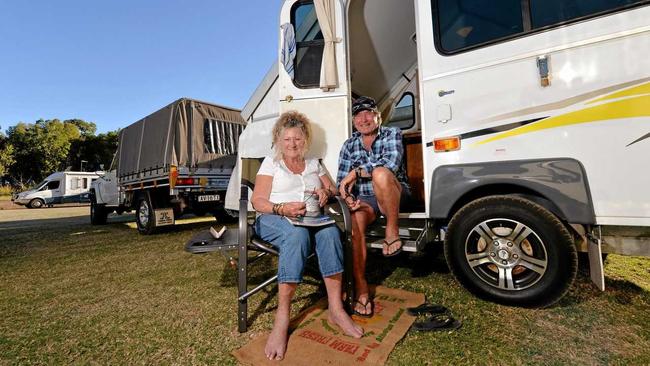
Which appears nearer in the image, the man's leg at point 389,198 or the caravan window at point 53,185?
the man's leg at point 389,198

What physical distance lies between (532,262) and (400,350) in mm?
1101

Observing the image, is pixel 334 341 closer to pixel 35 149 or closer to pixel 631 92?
pixel 631 92

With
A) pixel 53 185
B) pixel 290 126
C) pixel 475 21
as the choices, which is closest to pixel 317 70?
pixel 290 126

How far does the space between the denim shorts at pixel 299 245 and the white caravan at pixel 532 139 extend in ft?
2.30

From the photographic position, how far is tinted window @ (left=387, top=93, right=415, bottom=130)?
16.4ft

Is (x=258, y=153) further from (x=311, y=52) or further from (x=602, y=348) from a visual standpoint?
(x=602, y=348)

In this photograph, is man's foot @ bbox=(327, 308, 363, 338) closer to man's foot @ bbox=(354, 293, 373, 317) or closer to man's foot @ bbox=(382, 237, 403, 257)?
man's foot @ bbox=(354, 293, 373, 317)

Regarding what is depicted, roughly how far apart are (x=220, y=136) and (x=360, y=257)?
5811mm

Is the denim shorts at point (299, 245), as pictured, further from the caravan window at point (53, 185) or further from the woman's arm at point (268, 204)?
the caravan window at point (53, 185)

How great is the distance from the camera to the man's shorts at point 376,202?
2546 millimetres

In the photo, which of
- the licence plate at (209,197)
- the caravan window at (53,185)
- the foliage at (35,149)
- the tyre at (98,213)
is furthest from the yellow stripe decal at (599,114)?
the foliage at (35,149)

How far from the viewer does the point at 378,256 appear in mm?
3725

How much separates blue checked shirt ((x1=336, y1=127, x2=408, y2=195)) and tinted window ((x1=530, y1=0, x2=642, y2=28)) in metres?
1.20

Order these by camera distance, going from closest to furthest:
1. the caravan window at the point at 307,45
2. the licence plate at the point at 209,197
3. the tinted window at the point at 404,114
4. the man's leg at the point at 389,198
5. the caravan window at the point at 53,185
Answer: the man's leg at the point at 389,198
the caravan window at the point at 307,45
the tinted window at the point at 404,114
the licence plate at the point at 209,197
the caravan window at the point at 53,185
